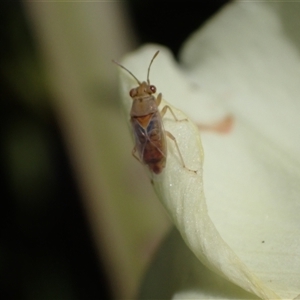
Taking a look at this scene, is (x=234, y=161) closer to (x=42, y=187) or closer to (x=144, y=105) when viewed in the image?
(x=144, y=105)

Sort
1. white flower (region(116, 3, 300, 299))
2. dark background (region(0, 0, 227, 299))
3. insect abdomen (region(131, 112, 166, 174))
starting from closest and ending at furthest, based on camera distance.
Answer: white flower (region(116, 3, 300, 299)), insect abdomen (region(131, 112, 166, 174)), dark background (region(0, 0, 227, 299))

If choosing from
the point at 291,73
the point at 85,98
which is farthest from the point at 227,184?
the point at 85,98

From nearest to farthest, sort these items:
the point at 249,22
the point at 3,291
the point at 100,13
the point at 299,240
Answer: the point at 299,240
the point at 249,22
the point at 100,13
the point at 3,291

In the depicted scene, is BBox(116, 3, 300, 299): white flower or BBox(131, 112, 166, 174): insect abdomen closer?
BBox(116, 3, 300, 299): white flower

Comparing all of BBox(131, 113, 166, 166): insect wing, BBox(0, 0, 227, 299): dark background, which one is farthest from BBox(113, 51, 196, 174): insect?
BBox(0, 0, 227, 299): dark background

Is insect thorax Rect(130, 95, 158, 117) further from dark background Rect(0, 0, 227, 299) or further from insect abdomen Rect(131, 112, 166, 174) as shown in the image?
dark background Rect(0, 0, 227, 299)

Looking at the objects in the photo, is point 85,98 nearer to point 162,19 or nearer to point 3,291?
point 162,19
